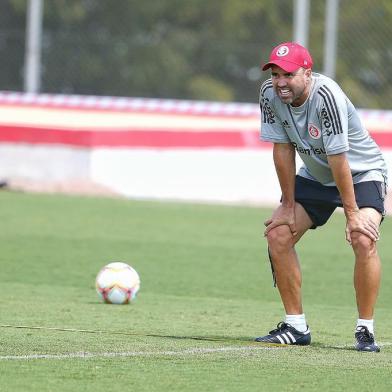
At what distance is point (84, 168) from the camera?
20703mm

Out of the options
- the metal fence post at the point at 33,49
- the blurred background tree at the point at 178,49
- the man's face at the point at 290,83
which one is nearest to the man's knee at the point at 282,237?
the man's face at the point at 290,83

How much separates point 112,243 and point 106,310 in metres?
5.04

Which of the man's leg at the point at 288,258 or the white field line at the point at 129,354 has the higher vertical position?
the man's leg at the point at 288,258

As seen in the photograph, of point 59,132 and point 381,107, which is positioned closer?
point 59,132

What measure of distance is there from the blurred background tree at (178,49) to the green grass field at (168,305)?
762cm

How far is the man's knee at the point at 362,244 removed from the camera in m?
8.51

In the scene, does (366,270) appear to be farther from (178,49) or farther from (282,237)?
(178,49)

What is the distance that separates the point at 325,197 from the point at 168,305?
2584 millimetres

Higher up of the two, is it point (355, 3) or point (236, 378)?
point (355, 3)

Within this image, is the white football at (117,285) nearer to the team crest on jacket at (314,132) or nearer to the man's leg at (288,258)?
the man's leg at (288,258)

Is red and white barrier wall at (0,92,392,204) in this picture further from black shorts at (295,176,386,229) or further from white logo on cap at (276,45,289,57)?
white logo on cap at (276,45,289,57)

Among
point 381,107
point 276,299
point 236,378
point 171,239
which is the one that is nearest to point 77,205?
point 171,239

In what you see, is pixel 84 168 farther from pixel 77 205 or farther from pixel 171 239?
pixel 171 239

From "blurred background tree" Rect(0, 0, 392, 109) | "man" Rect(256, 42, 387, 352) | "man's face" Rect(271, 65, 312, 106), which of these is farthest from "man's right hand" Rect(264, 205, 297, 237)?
"blurred background tree" Rect(0, 0, 392, 109)
